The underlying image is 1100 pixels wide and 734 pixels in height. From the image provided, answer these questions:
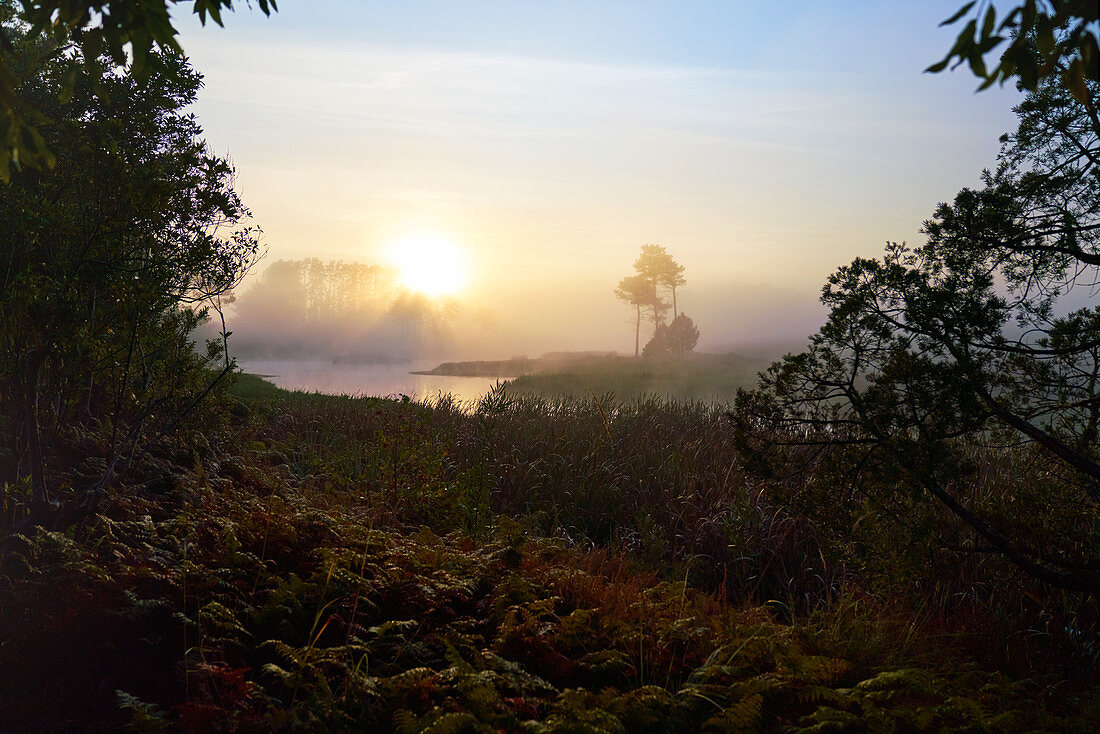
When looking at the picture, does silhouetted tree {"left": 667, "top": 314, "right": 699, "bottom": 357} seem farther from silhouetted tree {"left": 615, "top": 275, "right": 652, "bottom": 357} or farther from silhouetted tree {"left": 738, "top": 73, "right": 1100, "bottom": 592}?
silhouetted tree {"left": 738, "top": 73, "right": 1100, "bottom": 592}

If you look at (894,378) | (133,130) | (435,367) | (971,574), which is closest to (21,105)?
(133,130)

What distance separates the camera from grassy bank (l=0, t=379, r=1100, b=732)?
3.09 metres

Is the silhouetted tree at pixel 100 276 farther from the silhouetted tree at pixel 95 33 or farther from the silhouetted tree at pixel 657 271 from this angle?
the silhouetted tree at pixel 657 271

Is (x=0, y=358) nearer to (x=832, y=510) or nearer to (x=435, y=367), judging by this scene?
(x=832, y=510)

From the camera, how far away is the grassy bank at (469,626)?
10.1 feet

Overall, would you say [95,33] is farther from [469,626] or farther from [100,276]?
[469,626]

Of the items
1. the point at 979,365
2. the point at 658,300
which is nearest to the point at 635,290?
the point at 658,300

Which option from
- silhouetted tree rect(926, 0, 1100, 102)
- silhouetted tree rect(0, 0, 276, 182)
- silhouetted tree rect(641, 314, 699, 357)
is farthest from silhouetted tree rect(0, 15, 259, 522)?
silhouetted tree rect(641, 314, 699, 357)

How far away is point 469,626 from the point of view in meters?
3.82

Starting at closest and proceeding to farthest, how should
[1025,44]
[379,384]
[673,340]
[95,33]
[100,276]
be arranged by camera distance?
[1025,44]
[95,33]
[100,276]
[379,384]
[673,340]

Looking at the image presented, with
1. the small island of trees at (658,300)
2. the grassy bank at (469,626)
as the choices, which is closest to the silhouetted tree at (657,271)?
the small island of trees at (658,300)

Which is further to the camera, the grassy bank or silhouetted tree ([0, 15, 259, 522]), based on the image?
silhouetted tree ([0, 15, 259, 522])

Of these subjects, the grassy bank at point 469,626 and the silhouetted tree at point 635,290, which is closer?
the grassy bank at point 469,626

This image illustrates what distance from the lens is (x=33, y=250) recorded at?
4.80 meters
